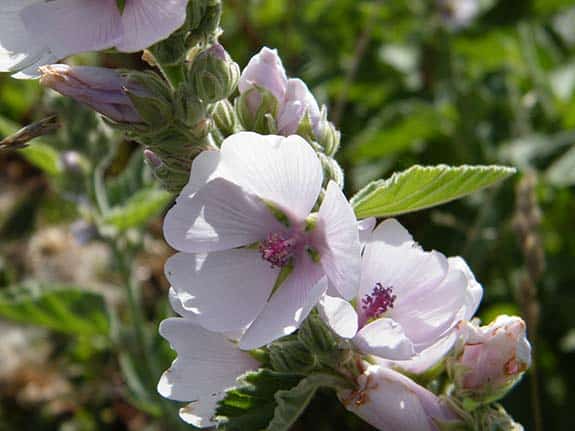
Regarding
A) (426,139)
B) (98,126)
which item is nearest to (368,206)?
(98,126)

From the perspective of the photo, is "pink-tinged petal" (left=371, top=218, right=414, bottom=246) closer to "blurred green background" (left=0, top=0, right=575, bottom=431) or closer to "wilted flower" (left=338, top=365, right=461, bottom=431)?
"wilted flower" (left=338, top=365, right=461, bottom=431)

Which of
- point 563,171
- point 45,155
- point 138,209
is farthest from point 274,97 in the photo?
point 563,171

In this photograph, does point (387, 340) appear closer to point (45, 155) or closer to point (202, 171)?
point (202, 171)

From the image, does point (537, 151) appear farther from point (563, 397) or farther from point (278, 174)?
point (278, 174)

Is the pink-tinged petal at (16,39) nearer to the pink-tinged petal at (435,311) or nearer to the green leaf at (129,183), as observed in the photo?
the pink-tinged petal at (435,311)

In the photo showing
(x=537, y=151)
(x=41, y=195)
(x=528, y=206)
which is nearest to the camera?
(x=528, y=206)

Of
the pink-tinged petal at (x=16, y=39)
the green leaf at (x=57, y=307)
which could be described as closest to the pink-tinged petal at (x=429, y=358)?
the pink-tinged petal at (x=16, y=39)
